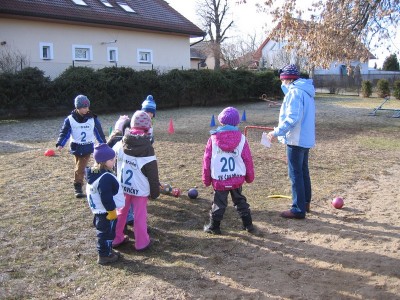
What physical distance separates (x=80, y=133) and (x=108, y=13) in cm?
1983

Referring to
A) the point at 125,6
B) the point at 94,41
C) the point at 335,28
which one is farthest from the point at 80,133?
the point at 125,6

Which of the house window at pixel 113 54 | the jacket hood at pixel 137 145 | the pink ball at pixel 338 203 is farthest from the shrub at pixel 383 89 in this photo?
the jacket hood at pixel 137 145

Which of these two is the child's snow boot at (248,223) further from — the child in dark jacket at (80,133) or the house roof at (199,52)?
the house roof at (199,52)

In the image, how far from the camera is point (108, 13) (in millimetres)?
24453

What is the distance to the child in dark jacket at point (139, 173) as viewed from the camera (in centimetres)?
448

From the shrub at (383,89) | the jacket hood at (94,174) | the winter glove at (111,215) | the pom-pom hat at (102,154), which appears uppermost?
the shrub at (383,89)

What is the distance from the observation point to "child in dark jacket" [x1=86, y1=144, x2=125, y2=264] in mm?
4121

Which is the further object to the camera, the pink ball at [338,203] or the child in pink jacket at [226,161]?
the pink ball at [338,203]

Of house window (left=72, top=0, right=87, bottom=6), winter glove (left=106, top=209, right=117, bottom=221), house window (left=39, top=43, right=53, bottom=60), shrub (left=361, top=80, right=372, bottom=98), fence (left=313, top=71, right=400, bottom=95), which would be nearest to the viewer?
winter glove (left=106, top=209, right=117, bottom=221)

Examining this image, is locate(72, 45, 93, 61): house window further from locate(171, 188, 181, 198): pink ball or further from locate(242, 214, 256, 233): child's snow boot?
locate(242, 214, 256, 233): child's snow boot

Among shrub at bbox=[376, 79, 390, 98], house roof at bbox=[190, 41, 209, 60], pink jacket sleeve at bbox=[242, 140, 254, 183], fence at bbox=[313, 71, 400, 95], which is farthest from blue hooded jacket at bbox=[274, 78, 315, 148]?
house roof at bbox=[190, 41, 209, 60]

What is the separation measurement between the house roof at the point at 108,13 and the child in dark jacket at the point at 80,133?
15.5 meters

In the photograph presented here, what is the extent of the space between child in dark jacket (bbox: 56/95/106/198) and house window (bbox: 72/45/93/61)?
1770 cm

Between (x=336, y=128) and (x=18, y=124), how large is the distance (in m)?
11.8
